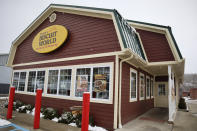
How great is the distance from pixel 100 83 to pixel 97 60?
1195mm

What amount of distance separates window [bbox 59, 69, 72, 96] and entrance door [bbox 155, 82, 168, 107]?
9127 mm

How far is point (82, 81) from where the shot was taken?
7.26m

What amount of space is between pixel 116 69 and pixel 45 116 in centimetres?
491

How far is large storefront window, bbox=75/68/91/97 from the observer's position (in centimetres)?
704

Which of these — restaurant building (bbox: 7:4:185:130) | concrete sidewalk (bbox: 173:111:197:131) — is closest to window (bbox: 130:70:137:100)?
restaurant building (bbox: 7:4:185:130)

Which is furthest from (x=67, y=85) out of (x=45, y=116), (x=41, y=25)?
(x=41, y=25)

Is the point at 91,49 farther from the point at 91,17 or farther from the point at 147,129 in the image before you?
the point at 147,129

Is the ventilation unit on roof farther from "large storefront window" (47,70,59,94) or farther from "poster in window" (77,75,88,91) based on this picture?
"poster in window" (77,75,88,91)

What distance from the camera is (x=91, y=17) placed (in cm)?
774

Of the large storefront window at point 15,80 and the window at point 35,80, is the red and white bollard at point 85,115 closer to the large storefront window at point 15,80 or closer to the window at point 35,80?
the window at point 35,80

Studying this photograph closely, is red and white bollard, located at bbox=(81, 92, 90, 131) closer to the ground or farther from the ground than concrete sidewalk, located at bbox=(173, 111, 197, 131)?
farther from the ground

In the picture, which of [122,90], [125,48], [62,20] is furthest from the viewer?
[62,20]

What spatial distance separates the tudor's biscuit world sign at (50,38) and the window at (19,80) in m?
2.98

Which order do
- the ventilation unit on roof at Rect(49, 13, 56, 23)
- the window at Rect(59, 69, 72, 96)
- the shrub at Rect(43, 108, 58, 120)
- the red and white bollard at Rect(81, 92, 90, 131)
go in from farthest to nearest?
the ventilation unit on roof at Rect(49, 13, 56, 23)
the window at Rect(59, 69, 72, 96)
the shrub at Rect(43, 108, 58, 120)
the red and white bollard at Rect(81, 92, 90, 131)
